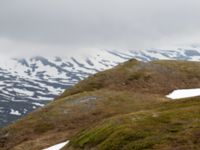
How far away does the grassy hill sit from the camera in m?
36.1

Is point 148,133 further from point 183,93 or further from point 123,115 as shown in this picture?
point 183,93

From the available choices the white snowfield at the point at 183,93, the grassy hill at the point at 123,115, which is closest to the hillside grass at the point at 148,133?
the grassy hill at the point at 123,115

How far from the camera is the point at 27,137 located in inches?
2611

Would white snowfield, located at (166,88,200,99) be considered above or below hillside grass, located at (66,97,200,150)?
below

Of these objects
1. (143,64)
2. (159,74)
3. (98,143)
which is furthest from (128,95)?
(98,143)

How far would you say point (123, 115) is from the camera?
45.9m

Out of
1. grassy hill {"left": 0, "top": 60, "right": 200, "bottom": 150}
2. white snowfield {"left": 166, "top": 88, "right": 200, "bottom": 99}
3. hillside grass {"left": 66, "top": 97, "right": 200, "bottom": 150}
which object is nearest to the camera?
hillside grass {"left": 66, "top": 97, "right": 200, "bottom": 150}

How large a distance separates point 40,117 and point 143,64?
1371 inches

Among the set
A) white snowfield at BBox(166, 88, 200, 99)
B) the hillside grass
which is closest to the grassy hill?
the hillside grass

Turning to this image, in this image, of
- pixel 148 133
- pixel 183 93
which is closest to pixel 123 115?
pixel 148 133

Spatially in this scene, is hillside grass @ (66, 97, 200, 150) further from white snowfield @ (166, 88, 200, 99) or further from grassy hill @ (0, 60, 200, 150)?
white snowfield @ (166, 88, 200, 99)

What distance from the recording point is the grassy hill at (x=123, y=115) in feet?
118

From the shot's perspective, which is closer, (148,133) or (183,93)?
(148,133)

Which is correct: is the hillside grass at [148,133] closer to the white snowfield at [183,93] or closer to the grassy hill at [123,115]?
the grassy hill at [123,115]
